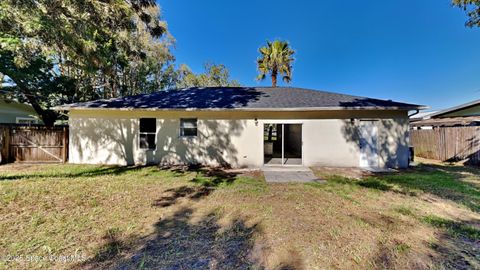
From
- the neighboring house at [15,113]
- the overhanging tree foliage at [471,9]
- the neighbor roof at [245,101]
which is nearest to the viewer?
the overhanging tree foliage at [471,9]

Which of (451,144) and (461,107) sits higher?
(461,107)

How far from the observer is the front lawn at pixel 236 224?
2807 millimetres

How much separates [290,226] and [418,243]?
1961 millimetres

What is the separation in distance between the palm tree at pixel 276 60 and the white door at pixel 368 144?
30.7 ft

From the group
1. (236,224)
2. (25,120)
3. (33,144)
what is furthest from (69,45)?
(25,120)

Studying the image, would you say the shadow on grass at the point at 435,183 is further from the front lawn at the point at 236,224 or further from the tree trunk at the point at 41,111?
the tree trunk at the point at 41,111

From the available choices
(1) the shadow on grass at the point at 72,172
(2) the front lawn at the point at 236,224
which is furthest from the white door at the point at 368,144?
(1) the shadow on grass at the point at 72,172

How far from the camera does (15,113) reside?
49.1 ft

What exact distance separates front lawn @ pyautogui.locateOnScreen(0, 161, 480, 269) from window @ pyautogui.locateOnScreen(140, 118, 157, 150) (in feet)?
10.0

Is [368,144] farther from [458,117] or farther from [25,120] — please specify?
[25,120]

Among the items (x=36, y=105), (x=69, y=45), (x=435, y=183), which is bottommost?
(x=435, y=183)

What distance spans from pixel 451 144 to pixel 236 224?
1305cm

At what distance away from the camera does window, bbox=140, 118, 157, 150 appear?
9.52 metres

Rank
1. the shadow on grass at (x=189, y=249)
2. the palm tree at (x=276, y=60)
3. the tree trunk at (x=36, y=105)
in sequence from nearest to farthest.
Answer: the shadow on grass at (x=189, y=249) < the tree trunk at (x=36, y=105) < the palm tree at (x=276, y=60)
